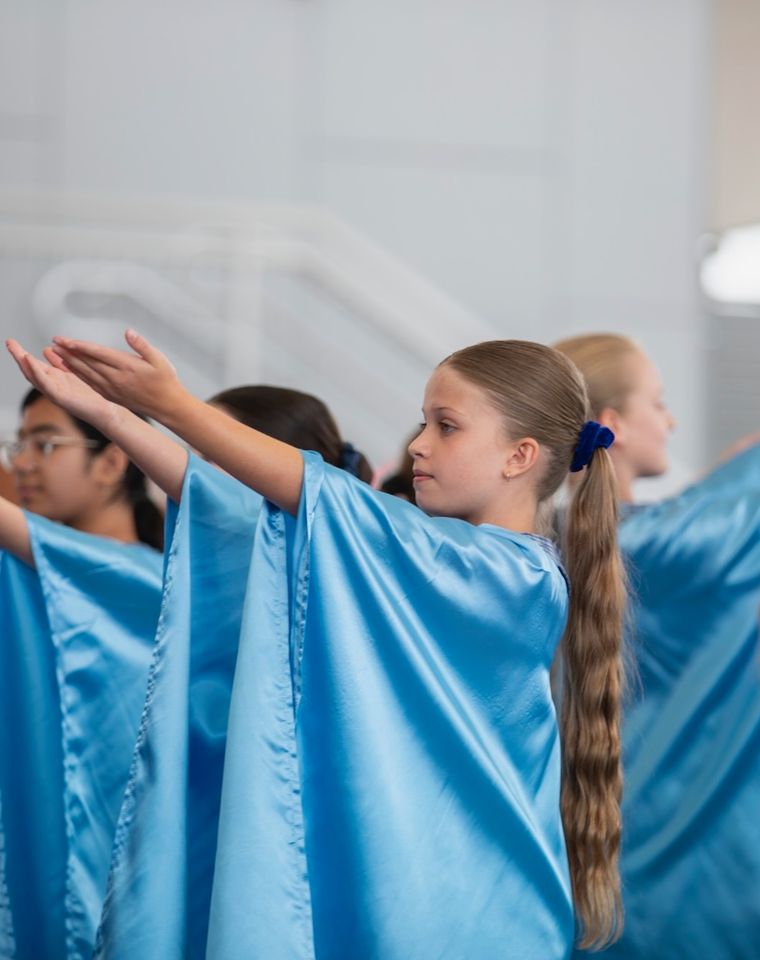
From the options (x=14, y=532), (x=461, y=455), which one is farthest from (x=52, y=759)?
(x=461, y=455)

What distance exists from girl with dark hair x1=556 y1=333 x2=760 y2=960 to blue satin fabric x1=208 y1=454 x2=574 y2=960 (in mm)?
910

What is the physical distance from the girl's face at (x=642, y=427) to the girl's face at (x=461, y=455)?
0.93 m

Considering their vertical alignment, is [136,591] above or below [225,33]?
below

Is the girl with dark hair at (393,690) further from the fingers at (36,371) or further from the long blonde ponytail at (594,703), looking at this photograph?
the long blonde ponytail at (594,703)

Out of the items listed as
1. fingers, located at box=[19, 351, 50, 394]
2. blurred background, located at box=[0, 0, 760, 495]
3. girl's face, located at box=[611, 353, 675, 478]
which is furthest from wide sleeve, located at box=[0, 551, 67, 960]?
blurred background, located at box=[0, 0, 760, 495]

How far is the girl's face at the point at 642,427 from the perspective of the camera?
2666 millimetres

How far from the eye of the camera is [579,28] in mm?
5711

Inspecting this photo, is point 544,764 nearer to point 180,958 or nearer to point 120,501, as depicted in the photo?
point 180,958

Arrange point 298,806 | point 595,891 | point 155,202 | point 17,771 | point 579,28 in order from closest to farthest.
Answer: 1. point 298,806
2. point 595,891
3. point 17,771
4. point 155,202
5. point 579,28

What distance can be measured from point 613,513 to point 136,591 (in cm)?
78

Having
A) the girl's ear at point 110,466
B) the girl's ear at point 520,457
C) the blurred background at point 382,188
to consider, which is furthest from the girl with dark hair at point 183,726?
the blurred background at point 382,188

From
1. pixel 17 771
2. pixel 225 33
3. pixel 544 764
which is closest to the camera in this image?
pixel 544 764

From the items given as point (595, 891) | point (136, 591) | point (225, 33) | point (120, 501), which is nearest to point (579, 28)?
point (225, 33)

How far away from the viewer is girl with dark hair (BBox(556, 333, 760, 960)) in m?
2.50
